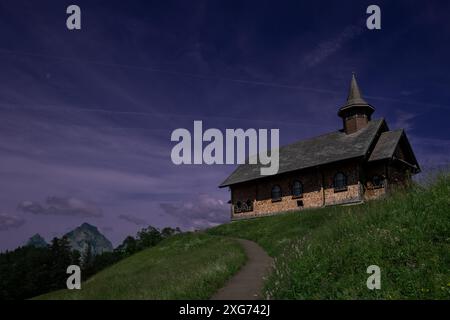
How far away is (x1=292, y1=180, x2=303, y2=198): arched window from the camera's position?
33344 mm

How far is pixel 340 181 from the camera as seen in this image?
3081 centimetres

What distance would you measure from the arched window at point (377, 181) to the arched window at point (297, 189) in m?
Result: 6.42

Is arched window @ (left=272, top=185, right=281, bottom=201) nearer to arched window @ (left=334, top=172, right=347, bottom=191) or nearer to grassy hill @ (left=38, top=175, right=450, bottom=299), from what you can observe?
arched window @ (left=334, top=172, right=347, bottom=191)

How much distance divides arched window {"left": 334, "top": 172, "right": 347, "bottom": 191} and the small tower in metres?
6.12

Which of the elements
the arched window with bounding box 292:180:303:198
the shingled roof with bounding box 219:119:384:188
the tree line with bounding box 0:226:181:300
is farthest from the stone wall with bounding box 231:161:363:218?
the tree line with bounding box 0:226:181:300

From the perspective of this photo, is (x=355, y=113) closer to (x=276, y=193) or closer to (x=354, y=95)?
(x=354, y=95)

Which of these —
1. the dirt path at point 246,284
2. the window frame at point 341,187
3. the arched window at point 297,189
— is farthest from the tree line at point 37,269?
the dirt path at point 246,284

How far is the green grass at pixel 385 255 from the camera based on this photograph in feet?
A: 22.8

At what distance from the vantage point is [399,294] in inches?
262

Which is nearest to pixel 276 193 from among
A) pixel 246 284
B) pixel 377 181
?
pixel 377 181

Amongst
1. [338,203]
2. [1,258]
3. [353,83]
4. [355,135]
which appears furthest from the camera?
[1,258]
